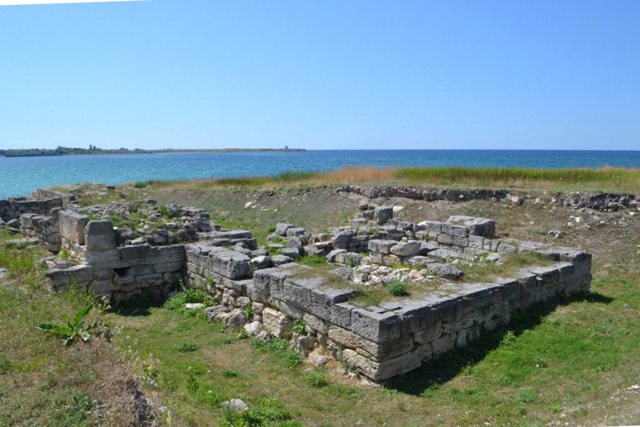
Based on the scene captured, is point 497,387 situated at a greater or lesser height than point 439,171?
lesser

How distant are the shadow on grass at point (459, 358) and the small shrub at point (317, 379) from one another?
2.93ft

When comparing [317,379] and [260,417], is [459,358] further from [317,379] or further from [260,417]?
[260,417]

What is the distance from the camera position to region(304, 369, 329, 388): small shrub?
689cm

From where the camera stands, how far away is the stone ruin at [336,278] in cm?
726

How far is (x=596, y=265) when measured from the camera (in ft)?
43.9

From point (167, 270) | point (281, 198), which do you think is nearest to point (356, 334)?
point (167, 270)

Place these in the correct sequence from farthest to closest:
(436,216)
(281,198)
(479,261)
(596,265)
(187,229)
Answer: (281,198), (436,216), (596,265), (187,229), (479,261)

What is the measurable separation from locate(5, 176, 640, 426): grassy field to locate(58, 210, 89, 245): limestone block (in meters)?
1.33

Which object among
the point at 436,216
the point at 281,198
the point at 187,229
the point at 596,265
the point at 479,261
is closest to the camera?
the point at 479,261

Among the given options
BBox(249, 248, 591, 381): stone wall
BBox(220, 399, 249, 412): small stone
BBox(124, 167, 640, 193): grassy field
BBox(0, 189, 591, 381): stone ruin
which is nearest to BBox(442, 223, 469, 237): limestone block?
BBox(0, 189, 591, 381): stone ruin

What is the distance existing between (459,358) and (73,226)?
9.21 m

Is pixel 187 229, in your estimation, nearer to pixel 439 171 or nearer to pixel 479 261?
pixel 479 261

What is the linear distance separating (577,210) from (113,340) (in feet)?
53.8

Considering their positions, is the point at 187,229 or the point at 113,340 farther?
the point at 187,229
